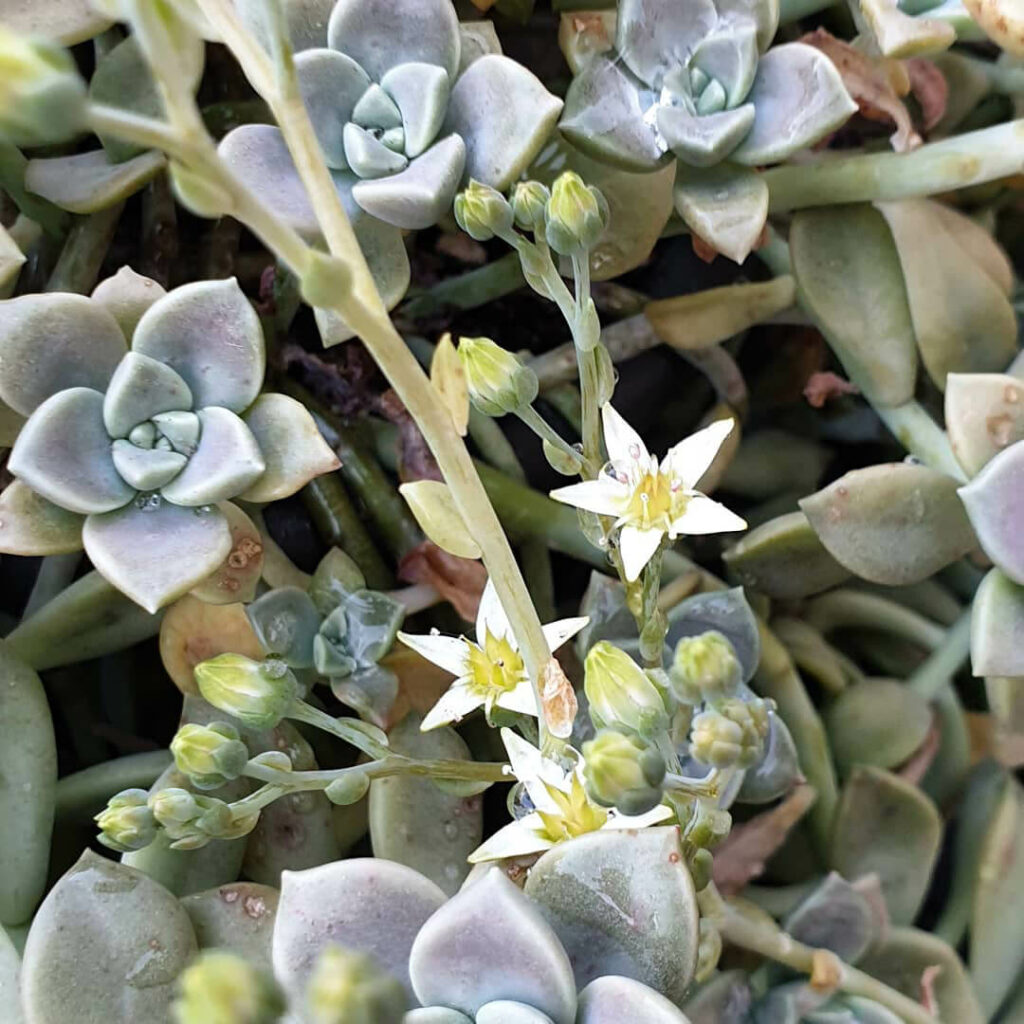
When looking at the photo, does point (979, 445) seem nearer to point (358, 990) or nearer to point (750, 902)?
point (750, 902)

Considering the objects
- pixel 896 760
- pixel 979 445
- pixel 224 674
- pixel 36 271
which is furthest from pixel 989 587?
pixel 36 271

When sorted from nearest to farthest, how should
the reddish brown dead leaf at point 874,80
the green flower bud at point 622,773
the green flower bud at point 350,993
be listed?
the green flower bud at point 350,993 < the green flower bud at point 622,773 < the reddish brown dead leaf at point 874,80

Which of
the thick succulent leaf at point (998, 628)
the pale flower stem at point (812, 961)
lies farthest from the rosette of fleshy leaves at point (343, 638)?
the thick succulent leaf at point (998, 628)

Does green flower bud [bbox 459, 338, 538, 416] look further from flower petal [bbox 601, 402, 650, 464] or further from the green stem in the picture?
the green stem

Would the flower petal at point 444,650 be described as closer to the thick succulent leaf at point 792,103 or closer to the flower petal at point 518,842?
the flower petal at point 518,842

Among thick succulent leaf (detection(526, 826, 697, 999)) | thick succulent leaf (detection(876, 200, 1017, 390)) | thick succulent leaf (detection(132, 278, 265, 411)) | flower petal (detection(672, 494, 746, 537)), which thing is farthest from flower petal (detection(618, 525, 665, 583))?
thick succulent leaf (detection(876, 200, 1017, 390))
